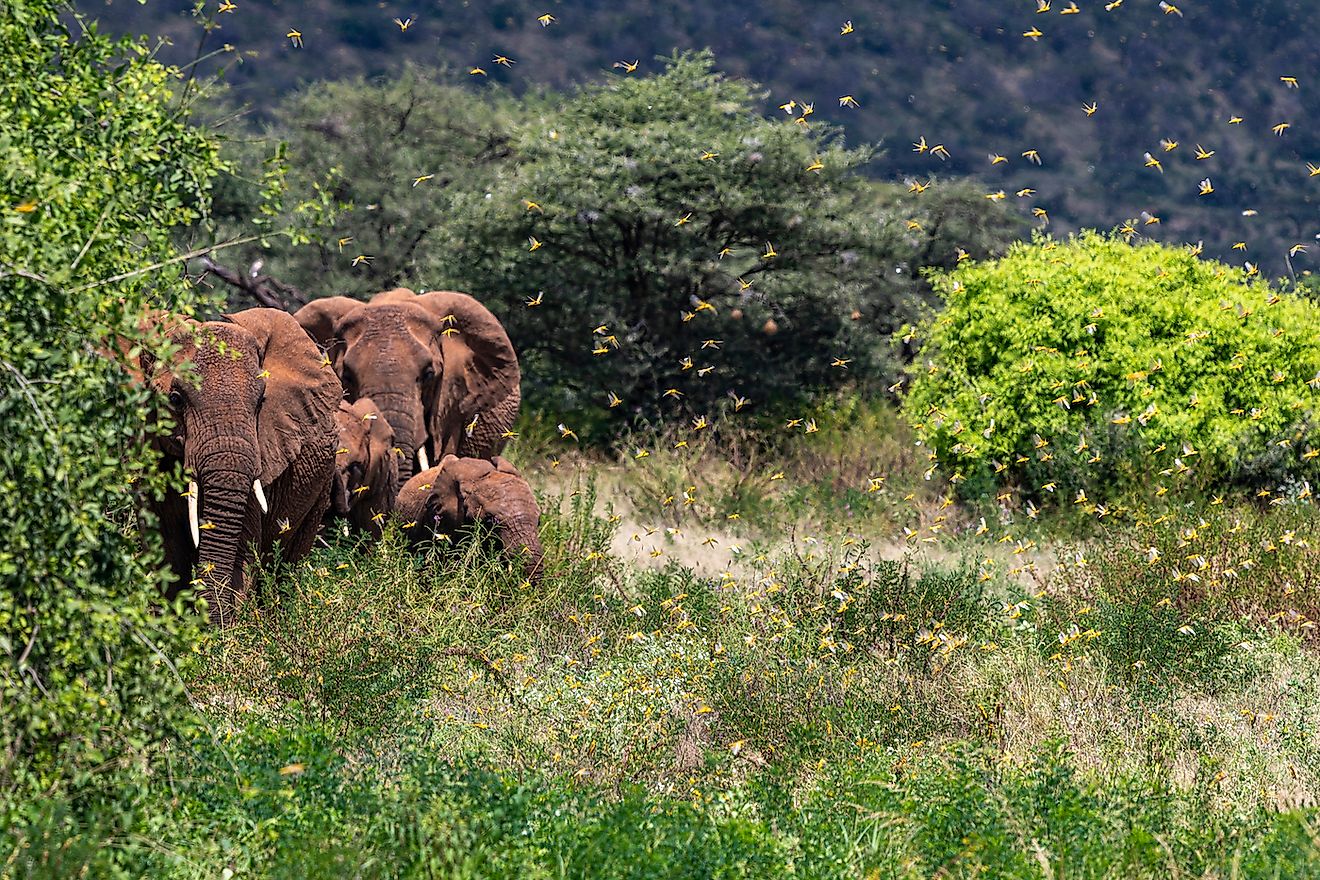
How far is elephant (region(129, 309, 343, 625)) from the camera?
29.4 ft

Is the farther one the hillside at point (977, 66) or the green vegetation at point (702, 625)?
the hillside at point (977, 66)

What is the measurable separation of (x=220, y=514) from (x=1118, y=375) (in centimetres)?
985

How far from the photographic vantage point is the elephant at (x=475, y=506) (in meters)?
10.7

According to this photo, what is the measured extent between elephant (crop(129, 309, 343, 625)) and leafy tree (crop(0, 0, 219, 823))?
7.27 ft

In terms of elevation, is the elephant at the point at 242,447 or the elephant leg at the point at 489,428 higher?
the elephant at the point at 242,447

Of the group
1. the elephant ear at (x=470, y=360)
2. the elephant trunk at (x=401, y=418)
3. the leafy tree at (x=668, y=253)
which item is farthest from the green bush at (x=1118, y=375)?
the elephant trunk at (x=401, y=418)

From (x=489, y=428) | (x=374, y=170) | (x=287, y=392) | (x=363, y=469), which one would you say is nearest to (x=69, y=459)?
(x=287, y=392)

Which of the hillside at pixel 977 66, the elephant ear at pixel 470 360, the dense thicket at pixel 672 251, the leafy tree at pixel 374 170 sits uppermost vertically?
the elephant ear at pixel 470 360

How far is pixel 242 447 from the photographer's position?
902cm

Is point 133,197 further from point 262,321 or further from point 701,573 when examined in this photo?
point 701,573

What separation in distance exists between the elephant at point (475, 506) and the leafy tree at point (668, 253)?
9.23 metres

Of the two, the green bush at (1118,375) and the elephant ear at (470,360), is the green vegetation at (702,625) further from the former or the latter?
the elephant ear at (470,360)

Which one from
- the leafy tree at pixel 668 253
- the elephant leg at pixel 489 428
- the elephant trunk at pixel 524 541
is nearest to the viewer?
the elephant trunk at pixel 524 541

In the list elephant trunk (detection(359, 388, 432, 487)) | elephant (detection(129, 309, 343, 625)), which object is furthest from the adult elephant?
elephant (detection(129, 309, 343, 625))
